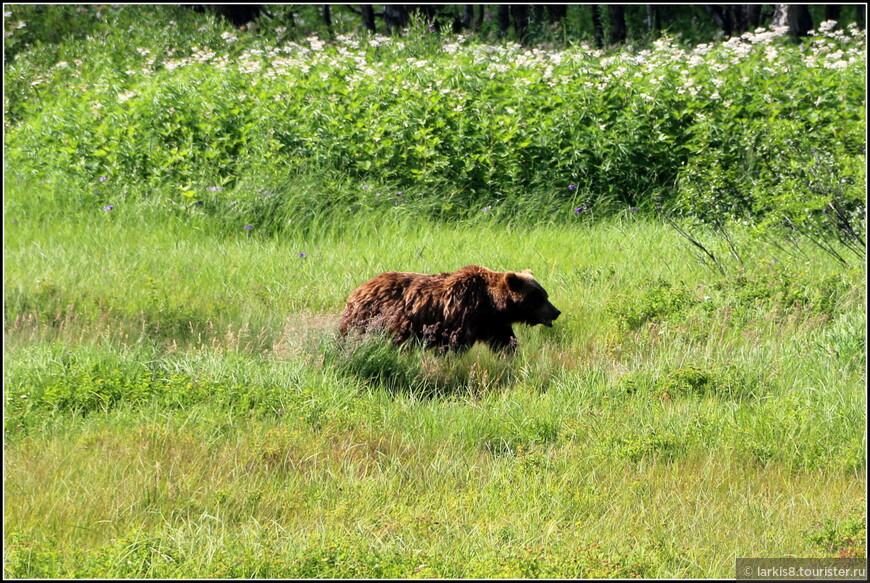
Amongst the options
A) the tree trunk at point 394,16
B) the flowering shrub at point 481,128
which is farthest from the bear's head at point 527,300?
the tree trunk at point 394,16

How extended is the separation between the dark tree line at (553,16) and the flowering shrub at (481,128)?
21.2 feet

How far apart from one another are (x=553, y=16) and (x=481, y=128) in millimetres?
18407

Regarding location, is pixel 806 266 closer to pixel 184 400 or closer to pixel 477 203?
pixel 477 203

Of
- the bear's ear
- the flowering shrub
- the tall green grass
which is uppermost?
the flowering shrub

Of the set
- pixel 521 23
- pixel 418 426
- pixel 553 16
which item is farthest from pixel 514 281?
pixel 553 16

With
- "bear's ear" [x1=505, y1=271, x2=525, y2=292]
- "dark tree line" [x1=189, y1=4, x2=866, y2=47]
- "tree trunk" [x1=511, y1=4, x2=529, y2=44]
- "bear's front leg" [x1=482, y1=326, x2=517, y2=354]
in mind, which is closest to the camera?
"bear's ear" [x1=505, y1=271, x2=525, y2=292]

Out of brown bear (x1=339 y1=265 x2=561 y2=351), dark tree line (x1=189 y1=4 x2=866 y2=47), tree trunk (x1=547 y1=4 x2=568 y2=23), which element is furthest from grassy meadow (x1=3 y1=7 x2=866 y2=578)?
tree trunk (x1=547 y1=4 x2=568 y2=23)

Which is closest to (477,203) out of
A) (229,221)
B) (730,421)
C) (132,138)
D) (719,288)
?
(229,221)

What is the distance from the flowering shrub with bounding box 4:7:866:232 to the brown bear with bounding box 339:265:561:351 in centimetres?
357

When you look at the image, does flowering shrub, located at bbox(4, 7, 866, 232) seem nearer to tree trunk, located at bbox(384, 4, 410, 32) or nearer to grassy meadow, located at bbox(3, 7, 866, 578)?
grassy meadow, located at bbox(3, 7, 866, 578)

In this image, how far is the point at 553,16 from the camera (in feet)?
90.9

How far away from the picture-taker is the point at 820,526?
4.19m

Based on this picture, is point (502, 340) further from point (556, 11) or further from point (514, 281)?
point (556, 11)

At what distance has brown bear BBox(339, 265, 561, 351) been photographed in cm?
614
